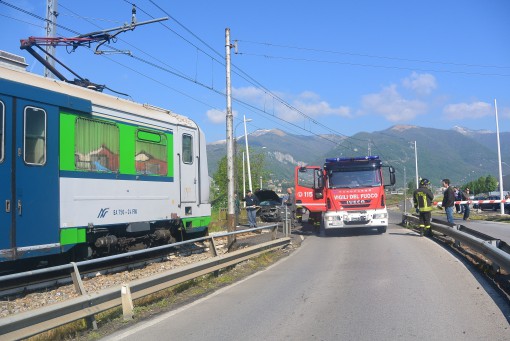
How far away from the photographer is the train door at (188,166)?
13133mm

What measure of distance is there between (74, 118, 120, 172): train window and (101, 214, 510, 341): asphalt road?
11.7ft

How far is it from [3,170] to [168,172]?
4.78 meters

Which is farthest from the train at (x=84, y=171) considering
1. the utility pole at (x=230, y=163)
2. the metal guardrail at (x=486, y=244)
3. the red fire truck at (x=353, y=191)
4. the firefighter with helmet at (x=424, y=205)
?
the firefighter with helmet at (x=424, y=205)

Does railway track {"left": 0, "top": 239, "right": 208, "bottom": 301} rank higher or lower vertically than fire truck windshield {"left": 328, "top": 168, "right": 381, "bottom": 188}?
lower

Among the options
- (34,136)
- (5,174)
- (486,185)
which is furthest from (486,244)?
(486,185)

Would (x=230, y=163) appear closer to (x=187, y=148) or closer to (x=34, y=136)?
(x=187, y=148)

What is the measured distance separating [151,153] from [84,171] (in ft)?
7.23

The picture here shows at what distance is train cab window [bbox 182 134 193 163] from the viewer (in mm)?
13316

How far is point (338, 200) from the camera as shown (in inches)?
727

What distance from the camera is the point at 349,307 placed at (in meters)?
7.20

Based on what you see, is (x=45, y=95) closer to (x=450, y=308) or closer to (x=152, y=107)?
(x=152, y=107)

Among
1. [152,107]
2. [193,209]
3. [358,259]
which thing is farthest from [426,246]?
[152,107]

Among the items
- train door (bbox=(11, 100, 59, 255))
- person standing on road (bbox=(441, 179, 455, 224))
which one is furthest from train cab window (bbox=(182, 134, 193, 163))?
person standing on road (bbox=(441, 179, 455, 224))

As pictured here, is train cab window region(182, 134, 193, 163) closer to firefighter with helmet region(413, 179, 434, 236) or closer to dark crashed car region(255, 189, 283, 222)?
firefighter with helmet region(413, 179, 434, 236)
